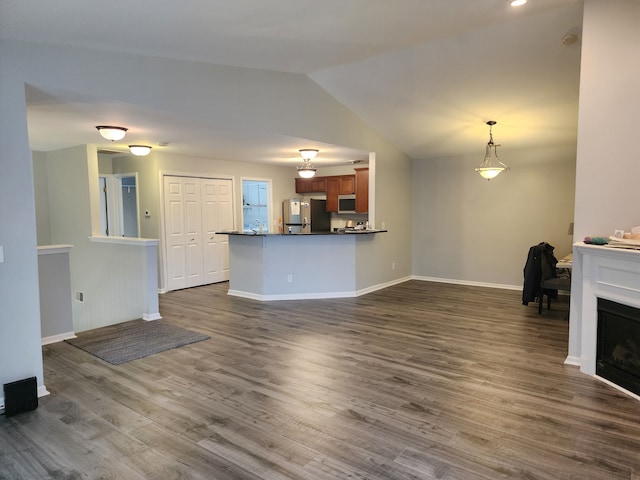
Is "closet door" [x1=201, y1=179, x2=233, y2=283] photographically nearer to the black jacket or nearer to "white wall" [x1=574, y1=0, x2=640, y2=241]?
the black jacket

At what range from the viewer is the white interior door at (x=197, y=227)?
22.2 ft

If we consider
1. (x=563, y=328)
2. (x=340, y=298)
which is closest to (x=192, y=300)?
(x=340, y=298)

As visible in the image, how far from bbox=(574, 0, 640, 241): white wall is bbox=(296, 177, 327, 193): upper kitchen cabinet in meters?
5.52

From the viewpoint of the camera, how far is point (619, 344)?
3.06 m

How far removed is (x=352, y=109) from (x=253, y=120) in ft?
6.42

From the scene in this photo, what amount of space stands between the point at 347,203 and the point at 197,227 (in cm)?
302

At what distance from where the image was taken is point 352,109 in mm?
5852

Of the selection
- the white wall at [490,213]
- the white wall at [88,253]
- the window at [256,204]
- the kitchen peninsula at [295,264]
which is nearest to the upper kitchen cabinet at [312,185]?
the window at [256,204]

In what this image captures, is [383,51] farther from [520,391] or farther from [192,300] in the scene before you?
[192,300]

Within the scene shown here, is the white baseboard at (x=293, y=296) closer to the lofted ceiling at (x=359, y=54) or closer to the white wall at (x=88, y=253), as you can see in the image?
the white wall at (x=88, y=253)

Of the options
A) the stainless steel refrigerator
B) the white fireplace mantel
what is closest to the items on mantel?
the white fireplace mantel

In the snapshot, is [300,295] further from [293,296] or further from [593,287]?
[593,287]

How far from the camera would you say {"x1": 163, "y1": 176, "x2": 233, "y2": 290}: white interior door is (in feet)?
22.2

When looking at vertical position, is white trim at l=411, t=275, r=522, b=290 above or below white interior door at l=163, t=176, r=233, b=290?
below
